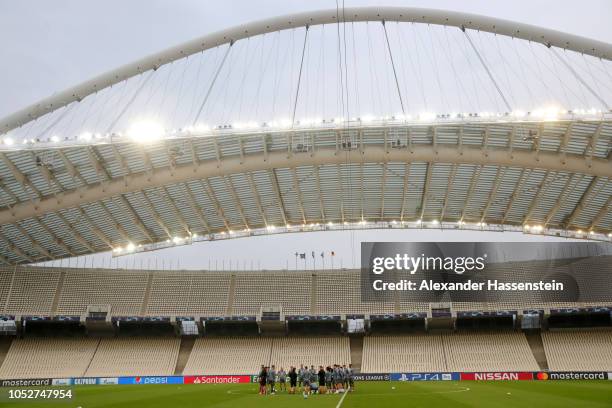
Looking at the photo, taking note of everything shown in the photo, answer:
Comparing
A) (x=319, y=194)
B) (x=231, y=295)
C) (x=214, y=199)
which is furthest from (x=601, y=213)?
(x=231, y=295)

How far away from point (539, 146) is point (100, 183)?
29795mm

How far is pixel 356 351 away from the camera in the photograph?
50.6 metres

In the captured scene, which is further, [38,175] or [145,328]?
[145,328]

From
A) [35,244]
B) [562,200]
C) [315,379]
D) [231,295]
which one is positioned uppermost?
[562,200]

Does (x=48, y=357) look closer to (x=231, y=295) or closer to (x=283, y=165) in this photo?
(x=231, y=295)

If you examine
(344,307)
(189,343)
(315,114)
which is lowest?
(189,343)

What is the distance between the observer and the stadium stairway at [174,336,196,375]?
48656 mm

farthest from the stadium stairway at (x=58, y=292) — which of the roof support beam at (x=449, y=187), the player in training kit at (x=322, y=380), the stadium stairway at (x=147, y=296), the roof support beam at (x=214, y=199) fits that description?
the roof support beam at (x=449, y=187)

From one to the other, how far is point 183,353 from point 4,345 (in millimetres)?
16029

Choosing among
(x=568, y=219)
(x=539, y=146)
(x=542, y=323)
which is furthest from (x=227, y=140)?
(x=542, y=323)

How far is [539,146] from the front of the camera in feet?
124

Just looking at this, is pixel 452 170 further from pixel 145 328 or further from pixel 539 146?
pixel 145 328

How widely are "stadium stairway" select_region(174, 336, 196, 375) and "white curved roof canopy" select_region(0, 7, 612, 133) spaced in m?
24.0

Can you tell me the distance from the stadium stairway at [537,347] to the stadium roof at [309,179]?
30.1 feet
